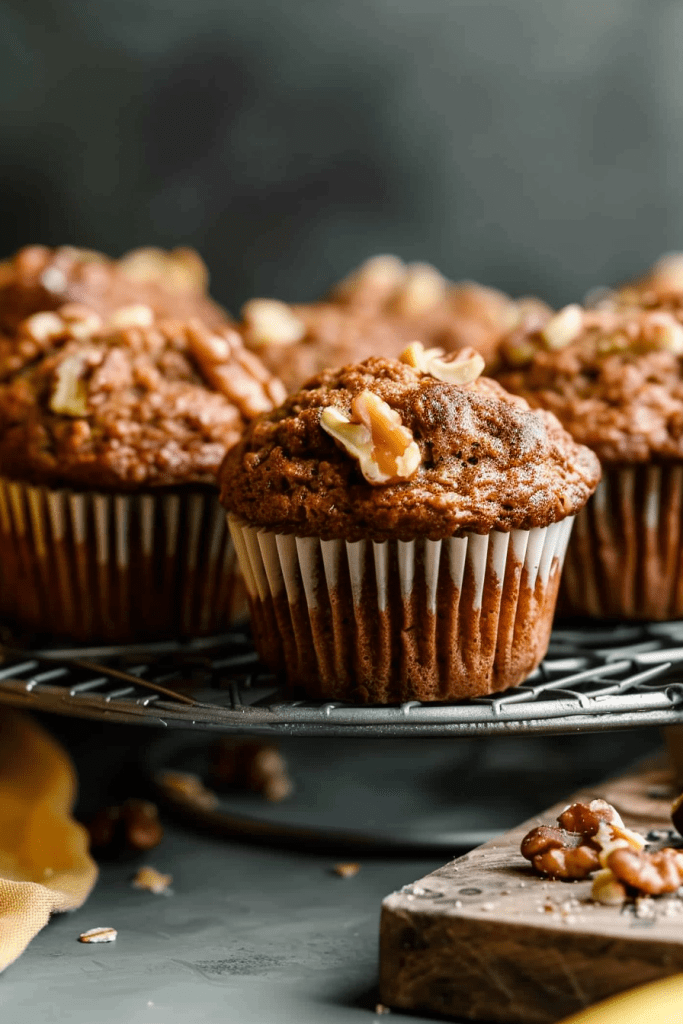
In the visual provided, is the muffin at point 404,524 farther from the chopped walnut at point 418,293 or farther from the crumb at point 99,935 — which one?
the chopped walnut at point 418,293

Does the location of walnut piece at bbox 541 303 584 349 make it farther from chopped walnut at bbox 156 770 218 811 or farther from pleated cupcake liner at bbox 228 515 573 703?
chopped walnut at bbox 156 770 218 811

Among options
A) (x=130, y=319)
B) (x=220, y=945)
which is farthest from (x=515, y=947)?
(x=130, y=319)

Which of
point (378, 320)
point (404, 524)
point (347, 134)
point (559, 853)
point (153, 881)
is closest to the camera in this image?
point (559, 853)

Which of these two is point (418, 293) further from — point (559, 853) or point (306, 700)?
point (559, 853)

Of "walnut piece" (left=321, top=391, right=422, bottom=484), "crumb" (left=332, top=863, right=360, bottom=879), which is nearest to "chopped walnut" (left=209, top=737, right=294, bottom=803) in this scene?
"crumb" (left=332, top=863, right=360, bottom=879)

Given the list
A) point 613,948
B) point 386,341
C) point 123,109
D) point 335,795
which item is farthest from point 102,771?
point 123,109

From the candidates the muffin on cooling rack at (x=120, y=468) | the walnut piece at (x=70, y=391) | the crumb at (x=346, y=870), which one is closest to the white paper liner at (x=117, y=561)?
the muffin on cooling rack at (x=120, y=468)
